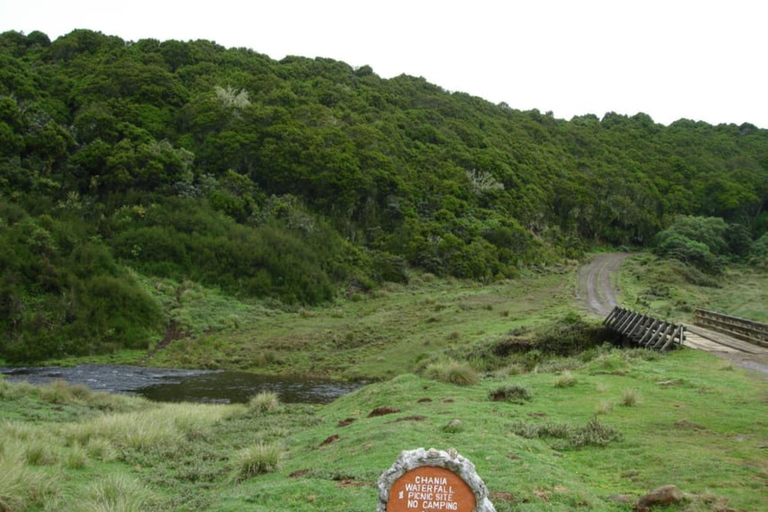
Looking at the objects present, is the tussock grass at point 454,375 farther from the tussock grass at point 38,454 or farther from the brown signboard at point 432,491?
the brown signboard at point 432,491

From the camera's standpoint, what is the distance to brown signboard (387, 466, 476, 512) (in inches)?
232

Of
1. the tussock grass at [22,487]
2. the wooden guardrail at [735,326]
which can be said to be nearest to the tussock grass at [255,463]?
the tussock grass at [22,487]

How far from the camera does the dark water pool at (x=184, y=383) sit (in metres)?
26.5

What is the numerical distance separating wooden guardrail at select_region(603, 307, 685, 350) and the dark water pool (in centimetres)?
1318

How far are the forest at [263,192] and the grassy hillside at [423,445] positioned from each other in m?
23.3

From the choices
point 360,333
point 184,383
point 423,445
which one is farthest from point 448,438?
point 360,333

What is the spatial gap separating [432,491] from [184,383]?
85.4 ft

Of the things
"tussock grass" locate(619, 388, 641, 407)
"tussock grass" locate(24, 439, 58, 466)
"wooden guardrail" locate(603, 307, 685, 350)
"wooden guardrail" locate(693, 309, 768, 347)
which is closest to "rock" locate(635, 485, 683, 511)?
"tussock grass" locate(619, 388, 641, 407)

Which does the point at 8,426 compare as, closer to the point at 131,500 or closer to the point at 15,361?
the point at 131,500

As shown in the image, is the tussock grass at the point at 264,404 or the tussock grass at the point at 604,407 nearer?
the tussock grass at the point at 604,407

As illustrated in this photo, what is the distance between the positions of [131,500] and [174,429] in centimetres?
716

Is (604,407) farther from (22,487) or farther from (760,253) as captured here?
(760,253)

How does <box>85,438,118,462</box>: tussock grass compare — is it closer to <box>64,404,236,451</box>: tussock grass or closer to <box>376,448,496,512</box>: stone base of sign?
<box>64,404,236,451</box>: tussock grass

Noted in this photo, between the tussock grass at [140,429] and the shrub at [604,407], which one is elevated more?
the shrub at [604,407]
